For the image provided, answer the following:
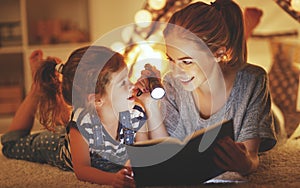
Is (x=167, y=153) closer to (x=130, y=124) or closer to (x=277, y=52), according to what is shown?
(x=130, y=124)

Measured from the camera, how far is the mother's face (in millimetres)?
829

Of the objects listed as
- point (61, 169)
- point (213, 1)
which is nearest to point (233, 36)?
point (213, 1)

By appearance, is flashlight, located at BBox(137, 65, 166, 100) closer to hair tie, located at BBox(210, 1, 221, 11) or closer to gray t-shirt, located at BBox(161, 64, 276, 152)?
gray t-shirt, located at BBox(161, 64, 276, 152)

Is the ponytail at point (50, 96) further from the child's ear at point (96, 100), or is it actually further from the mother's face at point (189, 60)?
the mother's face at point (189, 60)

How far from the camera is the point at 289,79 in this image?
176 cm

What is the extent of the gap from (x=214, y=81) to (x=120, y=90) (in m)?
0.15

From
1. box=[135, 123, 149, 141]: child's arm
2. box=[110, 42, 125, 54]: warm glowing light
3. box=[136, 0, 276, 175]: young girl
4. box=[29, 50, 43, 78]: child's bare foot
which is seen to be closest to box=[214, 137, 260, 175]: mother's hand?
box=[136, 0, 276, 175]: young girl

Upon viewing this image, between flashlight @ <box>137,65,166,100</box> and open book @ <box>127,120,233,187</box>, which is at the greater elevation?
flashlight @ <box>137,65,166,100</box>

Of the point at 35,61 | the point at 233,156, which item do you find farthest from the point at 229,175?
the point at 35,61

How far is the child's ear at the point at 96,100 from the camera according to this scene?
86 centimetres

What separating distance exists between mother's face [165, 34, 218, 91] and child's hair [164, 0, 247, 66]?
0.04 feet

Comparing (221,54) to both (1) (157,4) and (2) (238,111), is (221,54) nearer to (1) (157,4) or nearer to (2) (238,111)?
(2) (238,111)

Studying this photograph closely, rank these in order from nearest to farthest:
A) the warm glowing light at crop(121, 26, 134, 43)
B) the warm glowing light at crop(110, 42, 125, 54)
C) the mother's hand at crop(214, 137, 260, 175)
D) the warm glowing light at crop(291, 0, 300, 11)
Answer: the mother's hand at crop(214, 137, 260, 175) < the warm glowing light at crop(110, 42, 125, 54) < the warm glowing light at crop(121, 26, 134, 43) < the warm glowing light at crop(291, 0, 300, 11)

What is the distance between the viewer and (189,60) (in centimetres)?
83
